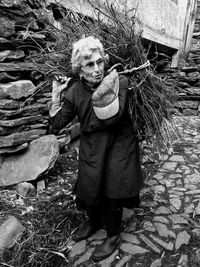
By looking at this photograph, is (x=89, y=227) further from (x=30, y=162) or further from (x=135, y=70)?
(x=135, y=70)

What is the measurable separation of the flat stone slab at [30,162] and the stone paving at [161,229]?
3.64 ft

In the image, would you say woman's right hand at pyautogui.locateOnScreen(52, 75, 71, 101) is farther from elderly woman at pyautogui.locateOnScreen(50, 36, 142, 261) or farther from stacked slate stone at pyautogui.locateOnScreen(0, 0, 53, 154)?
stacked slate stone at pyautogui.locateOnScreen(0, 0, 53, 154)

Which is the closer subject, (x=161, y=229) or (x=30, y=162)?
(x=161, y=229)

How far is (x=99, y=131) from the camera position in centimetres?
207

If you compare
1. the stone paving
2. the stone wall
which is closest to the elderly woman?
the stone paving

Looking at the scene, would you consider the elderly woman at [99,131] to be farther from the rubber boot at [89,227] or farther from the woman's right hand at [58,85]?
the rubber boot at [89,227]

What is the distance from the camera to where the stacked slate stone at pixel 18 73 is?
3078mm

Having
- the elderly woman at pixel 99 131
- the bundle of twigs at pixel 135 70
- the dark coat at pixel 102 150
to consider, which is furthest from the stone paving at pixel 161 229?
the bundle of twigs at pixel 135 70

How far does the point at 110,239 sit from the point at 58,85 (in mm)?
1478

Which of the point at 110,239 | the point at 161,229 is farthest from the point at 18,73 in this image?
the point at 161,229

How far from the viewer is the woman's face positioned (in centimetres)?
188

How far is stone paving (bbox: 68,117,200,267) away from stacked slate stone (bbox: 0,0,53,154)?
152cm

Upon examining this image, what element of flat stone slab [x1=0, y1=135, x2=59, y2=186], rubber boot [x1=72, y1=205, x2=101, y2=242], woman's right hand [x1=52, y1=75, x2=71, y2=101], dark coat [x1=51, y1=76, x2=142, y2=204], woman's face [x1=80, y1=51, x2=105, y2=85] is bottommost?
rubber boot [x1=72, y1=205, x2=101, y2=242]

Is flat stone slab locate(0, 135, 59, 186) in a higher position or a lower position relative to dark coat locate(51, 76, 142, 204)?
lower
